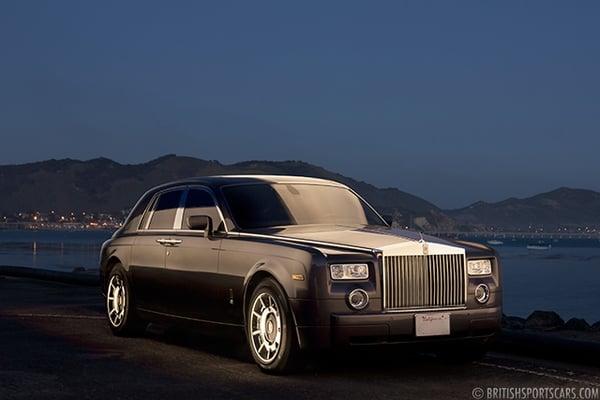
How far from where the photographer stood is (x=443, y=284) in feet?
26.6

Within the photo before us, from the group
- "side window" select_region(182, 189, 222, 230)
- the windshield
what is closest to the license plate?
the windshield

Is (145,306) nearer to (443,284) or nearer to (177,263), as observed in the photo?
(177,263)

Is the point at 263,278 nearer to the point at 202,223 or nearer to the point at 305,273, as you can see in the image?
the point at 305,273

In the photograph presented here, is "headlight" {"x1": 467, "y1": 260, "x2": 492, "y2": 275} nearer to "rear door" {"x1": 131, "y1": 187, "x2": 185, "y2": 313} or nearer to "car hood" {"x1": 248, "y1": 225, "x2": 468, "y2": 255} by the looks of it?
"car hood" {"x1": 248, "y1": 225, "x2": 468, "y2": 255}

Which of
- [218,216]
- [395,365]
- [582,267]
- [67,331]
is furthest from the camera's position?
[582,267]

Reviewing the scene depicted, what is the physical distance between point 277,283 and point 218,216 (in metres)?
1.49

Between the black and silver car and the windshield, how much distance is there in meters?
0.01

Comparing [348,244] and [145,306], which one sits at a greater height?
[348,244]

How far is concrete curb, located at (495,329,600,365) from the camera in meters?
8.70

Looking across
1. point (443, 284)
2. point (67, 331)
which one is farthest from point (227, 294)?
point (67, 331)

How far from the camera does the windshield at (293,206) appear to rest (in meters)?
9.25

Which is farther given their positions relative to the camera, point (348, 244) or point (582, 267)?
point (582, 267)

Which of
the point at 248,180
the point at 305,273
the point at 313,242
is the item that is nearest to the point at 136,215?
the point at 248,180

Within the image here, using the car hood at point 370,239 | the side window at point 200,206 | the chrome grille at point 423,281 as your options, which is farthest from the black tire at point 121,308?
the chrome grille at point 423,281
